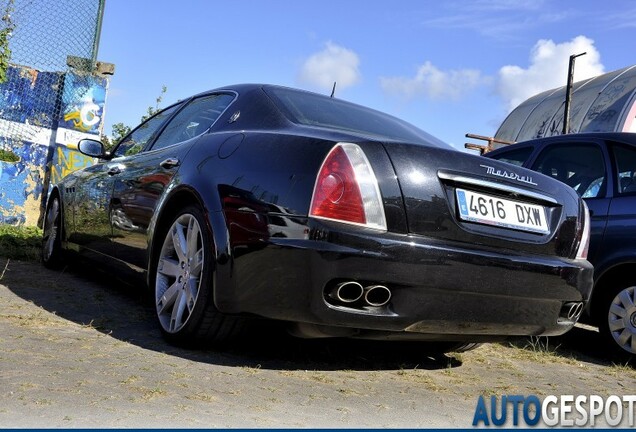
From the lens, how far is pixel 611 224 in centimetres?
487

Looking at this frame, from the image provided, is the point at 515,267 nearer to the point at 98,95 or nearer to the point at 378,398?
the point at 378,398

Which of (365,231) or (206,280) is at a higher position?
(365,231)

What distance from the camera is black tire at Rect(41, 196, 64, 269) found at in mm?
6116

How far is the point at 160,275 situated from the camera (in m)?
3.93

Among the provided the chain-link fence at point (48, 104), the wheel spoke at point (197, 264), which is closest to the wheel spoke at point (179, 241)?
the wheel spoke at point (197, 264)

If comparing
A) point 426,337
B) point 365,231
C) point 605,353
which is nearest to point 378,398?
point 426,337

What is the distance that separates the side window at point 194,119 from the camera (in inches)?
166

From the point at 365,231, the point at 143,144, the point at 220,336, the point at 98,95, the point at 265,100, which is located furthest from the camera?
the point at 98,95

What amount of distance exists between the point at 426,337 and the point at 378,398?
0.40 m

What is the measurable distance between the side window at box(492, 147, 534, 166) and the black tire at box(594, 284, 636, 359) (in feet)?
4.56

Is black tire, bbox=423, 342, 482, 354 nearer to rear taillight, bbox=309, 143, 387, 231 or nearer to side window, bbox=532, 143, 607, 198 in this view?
rear taillight, bbox=309, 143, 387, 231

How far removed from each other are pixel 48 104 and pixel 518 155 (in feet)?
29.5

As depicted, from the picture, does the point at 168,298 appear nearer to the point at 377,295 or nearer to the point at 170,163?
the point at 170,163

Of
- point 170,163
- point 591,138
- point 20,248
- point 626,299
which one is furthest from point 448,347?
point 20,248
